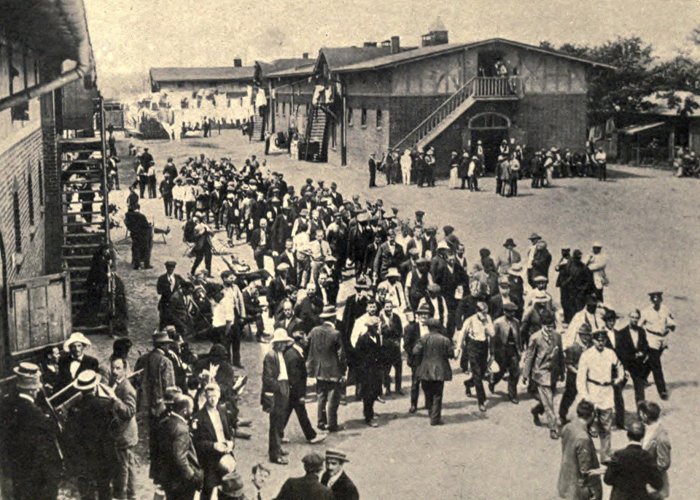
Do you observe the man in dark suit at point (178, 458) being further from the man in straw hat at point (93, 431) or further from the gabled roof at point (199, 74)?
the gabled roof at point (199, 74)

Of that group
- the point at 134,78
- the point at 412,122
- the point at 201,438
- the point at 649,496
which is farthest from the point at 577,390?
the point at 134,78

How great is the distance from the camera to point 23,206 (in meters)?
14.5

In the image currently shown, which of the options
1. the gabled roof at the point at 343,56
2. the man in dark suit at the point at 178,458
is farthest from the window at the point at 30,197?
the gabled roof at the point at 343,56

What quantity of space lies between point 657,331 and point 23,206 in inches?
433

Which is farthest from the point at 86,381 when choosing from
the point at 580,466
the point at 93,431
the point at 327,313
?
the point at 580,466

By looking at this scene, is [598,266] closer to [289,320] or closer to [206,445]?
[289,320]

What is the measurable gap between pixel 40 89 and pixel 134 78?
443ft

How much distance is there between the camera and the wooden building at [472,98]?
119ft

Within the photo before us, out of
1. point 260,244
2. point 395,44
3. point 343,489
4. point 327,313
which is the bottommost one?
point 343,489

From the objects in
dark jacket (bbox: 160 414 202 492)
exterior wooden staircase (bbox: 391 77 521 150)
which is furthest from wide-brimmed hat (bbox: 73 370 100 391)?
exterior wooden staircase (bbox: 391 77 521 150)

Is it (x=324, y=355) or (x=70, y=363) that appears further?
(x=324, y=355)

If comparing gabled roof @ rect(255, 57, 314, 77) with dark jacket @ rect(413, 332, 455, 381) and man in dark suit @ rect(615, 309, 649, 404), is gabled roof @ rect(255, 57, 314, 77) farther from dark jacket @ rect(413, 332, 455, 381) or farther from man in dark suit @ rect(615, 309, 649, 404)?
man in dark suit @ rect(615, 309, 649, 404)

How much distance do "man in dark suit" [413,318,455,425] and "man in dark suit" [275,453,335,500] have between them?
15.1 feet

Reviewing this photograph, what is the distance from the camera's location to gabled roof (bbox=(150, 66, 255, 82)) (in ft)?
246
